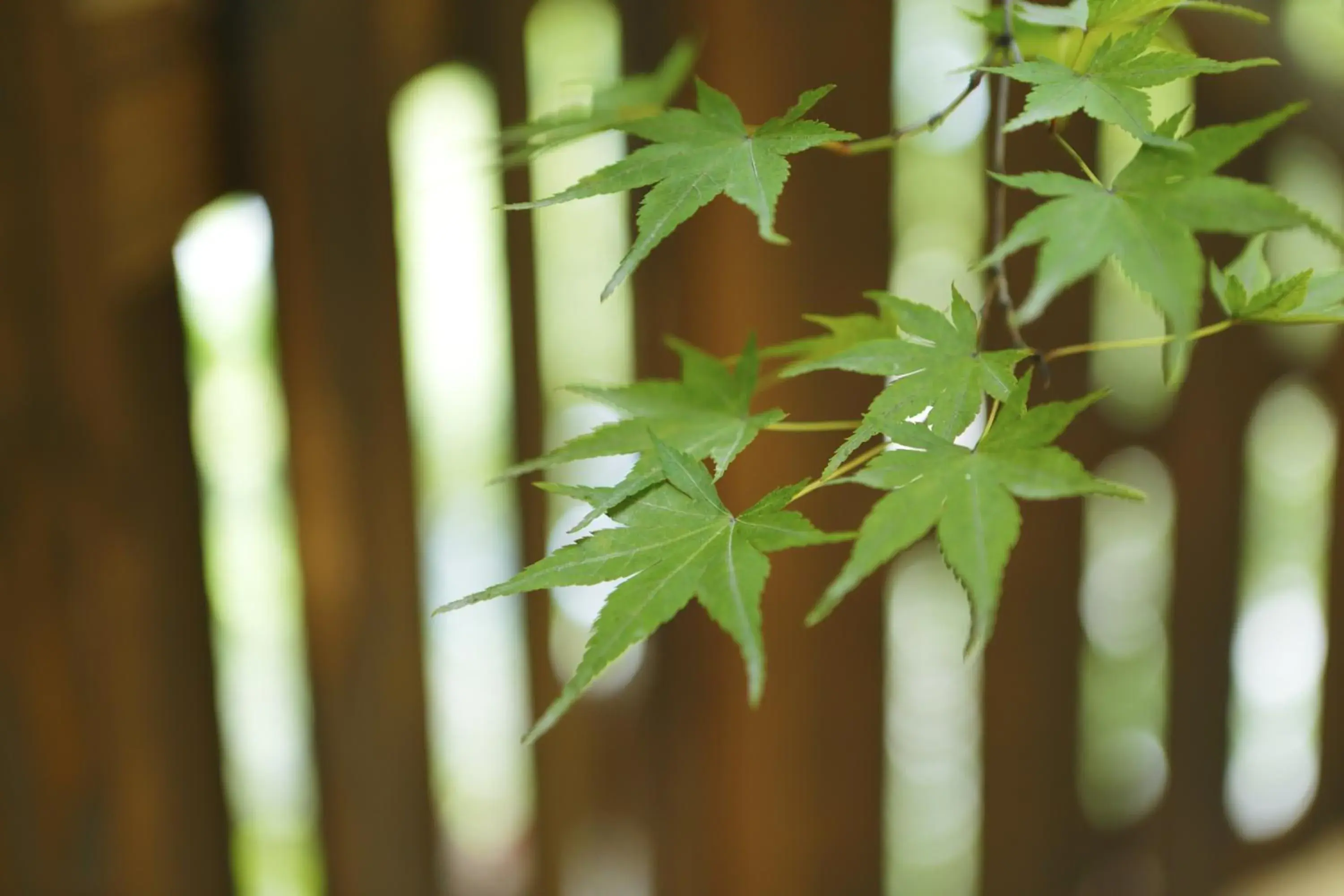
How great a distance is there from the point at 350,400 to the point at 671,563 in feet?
2.42

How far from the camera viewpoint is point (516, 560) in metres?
1.21

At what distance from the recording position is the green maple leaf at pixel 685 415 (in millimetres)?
536

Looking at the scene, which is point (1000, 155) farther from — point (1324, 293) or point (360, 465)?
point (360, 465)

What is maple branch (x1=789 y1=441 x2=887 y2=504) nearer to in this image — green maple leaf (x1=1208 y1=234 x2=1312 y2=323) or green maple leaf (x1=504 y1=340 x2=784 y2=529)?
green maple leaf (x1=504 y1=340 x2=784 y2=529)

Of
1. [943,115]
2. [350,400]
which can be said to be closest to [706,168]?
[943,115]

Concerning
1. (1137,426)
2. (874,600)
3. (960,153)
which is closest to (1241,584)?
(1137,426)

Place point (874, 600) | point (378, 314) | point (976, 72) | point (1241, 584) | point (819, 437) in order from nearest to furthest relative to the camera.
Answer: point (976, 72), point (378, 314), point (819, 437), point (874, 600), point (1241, 584)

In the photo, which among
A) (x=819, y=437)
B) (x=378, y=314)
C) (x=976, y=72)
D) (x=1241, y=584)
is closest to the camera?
(x=976, y=72)

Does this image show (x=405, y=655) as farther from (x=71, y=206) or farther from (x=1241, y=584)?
(x=1241, y=584)

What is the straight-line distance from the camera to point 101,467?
3.35 ft

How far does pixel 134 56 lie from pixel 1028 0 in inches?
29.3

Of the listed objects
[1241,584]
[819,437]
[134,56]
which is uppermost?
[134,56]

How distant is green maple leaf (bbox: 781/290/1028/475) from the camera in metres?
0.45

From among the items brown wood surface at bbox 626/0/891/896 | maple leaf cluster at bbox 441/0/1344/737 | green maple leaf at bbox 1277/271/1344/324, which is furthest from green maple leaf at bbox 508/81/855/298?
brown wood surface at bbox 626/0/891/896
